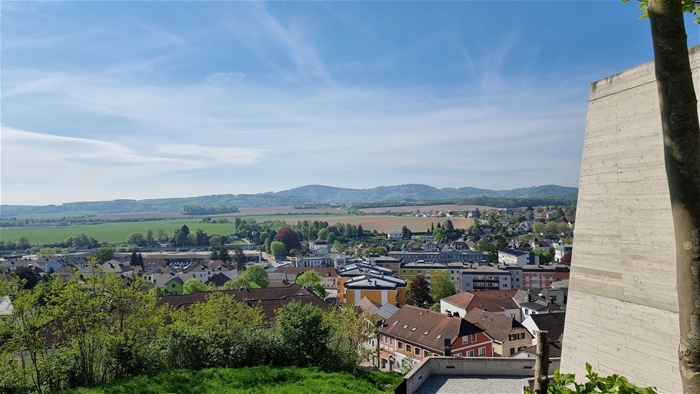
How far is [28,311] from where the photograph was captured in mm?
11422

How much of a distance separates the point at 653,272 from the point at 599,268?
1044mm

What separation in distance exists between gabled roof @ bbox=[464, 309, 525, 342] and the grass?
19.0 meters

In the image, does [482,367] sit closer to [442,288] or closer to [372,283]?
[372,283]

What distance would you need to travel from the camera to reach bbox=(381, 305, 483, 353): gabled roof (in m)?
28.5

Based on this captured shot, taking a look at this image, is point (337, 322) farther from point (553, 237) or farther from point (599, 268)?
point (553, 237)

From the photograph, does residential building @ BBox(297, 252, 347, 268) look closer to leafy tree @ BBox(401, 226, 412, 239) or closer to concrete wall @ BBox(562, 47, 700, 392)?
leafy tree @ BBox(401, 226, 412, 239)

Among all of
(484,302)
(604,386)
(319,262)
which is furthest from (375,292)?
(604,386)

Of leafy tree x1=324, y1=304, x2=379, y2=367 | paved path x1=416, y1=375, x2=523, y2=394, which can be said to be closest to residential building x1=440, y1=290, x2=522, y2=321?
leafy tree x1=324, y1=304, x2=379, y2=367

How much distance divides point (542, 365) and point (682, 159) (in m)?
1.64

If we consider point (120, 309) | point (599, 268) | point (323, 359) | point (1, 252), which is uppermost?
point (599, 268)

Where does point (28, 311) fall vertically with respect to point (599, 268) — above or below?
below

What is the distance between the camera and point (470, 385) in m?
13.4

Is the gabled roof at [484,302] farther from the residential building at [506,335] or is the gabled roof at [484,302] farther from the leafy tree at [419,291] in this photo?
the leafy tree at [419,291]

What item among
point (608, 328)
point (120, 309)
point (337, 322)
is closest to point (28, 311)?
point (120, 309)
